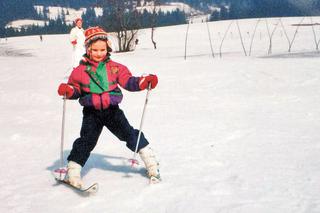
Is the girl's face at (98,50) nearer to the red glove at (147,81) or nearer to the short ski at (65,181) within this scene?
the red glove at (147,81)

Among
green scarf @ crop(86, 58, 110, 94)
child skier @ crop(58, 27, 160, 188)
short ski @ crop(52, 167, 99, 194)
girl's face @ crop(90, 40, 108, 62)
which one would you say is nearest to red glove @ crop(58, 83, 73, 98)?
child skier @ crop(58, 27, 160, 188)

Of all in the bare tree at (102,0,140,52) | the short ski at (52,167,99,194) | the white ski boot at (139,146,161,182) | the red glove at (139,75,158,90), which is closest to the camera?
the short ski at (52,167,99,194)

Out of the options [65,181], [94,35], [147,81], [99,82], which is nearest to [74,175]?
[65,181]

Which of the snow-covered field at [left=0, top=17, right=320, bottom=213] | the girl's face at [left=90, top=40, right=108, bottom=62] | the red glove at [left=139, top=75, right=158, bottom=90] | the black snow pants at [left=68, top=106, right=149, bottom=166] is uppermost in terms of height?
the girl's face at [left=90, top=40, right=108, bottom=62]

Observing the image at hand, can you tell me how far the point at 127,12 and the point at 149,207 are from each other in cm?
3431

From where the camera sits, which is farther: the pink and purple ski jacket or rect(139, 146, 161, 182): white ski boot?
rect(139, 146, 161, 182): white ski boot

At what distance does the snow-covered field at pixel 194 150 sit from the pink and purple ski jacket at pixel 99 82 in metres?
0.83

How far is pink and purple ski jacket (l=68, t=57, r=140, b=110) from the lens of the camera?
3705mm

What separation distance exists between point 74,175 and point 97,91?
800 mm

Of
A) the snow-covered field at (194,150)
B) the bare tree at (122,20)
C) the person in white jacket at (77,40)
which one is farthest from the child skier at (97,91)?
the bare tree at (122,20)

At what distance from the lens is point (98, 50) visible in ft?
12.3

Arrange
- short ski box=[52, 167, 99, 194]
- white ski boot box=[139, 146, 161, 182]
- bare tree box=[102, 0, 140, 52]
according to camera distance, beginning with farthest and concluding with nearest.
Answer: bare tree box=[102, 0, 140, 52] → white ski boot box=[139, 146, 161, 182] → short ski box=[52, 167, 99, 194]

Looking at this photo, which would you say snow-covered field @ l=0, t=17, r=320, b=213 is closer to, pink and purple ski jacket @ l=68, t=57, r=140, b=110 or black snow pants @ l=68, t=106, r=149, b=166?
black snow pants @ l=68, t=106, r=149, b=166

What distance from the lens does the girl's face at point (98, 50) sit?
374 centimetres
